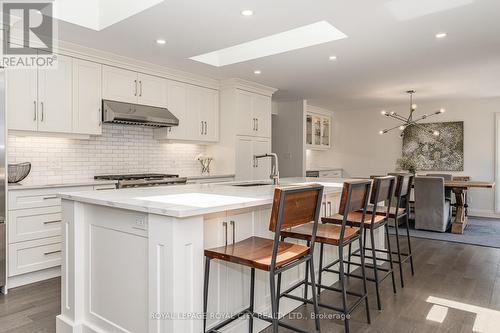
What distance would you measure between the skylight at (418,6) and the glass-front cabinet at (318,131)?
4.76m

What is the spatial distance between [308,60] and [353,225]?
94.0 inches

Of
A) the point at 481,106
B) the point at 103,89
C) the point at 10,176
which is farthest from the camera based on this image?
the point at 481,106

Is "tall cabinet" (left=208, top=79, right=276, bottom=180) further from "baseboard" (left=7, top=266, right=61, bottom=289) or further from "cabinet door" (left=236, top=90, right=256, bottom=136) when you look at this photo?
"baseboard" (left=7, top=266, right=61, bottom=289)

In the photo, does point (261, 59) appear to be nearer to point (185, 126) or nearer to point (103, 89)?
point (185, 126)

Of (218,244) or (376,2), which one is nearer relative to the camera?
(218,244)

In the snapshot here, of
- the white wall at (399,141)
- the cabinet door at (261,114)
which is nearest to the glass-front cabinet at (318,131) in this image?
the white wall at (399,141)

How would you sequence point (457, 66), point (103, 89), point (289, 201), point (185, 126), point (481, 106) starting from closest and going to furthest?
1. point (289, 201)
2. point (103, 89)
3. point (457, 66)
4. point (185, 126)
5. point (481, 106)

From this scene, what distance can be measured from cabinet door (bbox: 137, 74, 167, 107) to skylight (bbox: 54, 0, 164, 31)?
115 centimetres

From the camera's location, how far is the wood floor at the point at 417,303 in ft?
7.74

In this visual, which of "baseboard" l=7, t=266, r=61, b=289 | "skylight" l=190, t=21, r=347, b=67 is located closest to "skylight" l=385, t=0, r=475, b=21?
"skylight" l=190, t=21, r=347, b=67

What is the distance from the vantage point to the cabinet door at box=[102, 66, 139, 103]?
4.04 meters

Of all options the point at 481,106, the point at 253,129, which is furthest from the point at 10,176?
the point at 481,106

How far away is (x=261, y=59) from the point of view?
4.21 m

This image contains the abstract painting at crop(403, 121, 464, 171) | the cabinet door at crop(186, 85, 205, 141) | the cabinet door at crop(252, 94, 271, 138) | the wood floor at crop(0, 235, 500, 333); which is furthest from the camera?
the abstract painting at crop(403, 121, 464, 171)
